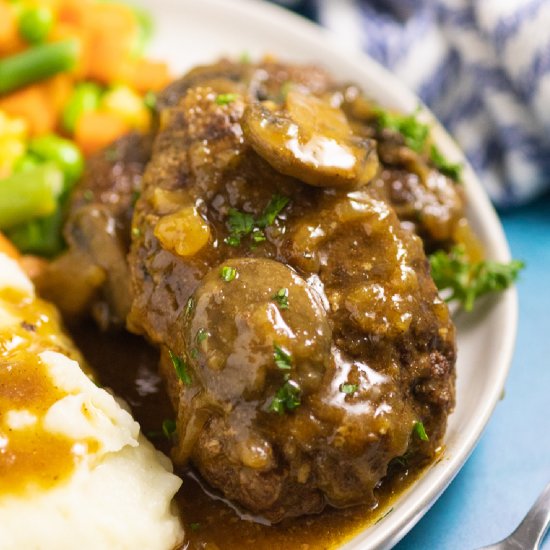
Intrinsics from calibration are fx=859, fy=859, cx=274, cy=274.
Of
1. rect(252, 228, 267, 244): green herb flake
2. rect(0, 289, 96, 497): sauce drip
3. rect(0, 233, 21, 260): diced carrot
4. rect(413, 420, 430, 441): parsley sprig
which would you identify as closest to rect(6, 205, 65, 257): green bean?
rect(0, 233, 21, 260): diced carrot

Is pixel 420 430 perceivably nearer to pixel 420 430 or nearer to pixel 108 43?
pixel 420 430

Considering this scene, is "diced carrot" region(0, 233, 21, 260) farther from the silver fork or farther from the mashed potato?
the silver fork

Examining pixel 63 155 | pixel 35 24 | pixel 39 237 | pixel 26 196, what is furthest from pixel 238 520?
pixel 35 24

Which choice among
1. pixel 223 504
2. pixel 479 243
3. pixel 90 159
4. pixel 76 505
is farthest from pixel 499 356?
pixel 90 159

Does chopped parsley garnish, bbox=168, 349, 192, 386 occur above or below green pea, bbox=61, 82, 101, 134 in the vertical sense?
above

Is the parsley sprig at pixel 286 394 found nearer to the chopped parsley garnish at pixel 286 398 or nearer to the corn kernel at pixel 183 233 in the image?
the chopped parsley garnish at pixel 286 398

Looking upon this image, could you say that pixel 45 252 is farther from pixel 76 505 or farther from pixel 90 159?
pixel 76 505
